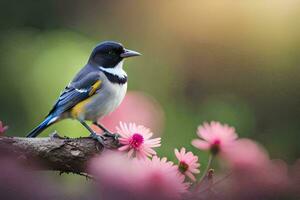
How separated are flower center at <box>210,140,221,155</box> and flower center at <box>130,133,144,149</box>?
0.11 m

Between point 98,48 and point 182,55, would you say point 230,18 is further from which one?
point 98,48

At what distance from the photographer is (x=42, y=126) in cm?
171

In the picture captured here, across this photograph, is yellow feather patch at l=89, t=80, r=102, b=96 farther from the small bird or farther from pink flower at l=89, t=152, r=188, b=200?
pink flower at l=89, t=152, r=188, b=200

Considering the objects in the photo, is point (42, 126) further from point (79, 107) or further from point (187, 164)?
point (187, 164)

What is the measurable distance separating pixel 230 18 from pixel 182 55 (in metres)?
0.43

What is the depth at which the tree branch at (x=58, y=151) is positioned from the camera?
38.7 inches

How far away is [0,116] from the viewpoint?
3584mm

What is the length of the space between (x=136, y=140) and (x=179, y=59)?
11.0 ft

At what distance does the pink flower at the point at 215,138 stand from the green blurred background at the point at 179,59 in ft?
5.85

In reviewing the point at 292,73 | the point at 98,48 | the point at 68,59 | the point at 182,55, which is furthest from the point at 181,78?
the point at 98,48

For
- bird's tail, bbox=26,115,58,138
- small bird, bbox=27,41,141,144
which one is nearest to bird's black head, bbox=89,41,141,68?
small bird, bbox=27,41,141,144

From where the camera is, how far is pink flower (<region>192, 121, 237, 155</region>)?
38.8 inches

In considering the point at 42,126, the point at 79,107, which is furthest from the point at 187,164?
the point at 79,107

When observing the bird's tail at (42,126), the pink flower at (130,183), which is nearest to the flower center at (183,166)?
the pink flower at (130,183)
